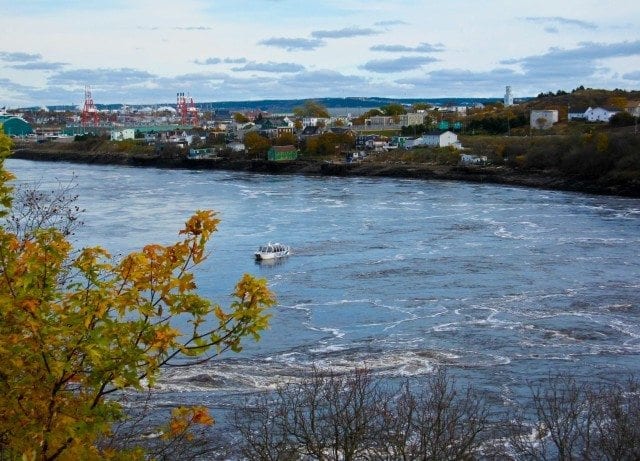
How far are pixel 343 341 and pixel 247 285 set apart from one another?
238 inches

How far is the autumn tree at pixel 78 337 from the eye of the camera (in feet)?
5.54

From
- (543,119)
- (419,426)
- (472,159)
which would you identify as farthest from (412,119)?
(419,426)

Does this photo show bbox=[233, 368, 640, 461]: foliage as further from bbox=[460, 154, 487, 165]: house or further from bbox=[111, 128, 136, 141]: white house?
bbox=[111, 128, 136, 141]: white house

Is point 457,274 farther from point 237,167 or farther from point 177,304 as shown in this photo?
point 237,167

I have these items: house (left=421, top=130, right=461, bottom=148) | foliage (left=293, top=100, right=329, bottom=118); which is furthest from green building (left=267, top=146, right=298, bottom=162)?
foliage (left=293, top=100, right=329, bottom=118)

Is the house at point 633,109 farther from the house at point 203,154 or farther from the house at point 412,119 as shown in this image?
the house at point 203,154

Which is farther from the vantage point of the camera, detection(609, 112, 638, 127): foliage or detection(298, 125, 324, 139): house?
detection(298, 125, 324, 139): house

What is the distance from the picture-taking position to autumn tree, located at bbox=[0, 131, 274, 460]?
169 centimetres

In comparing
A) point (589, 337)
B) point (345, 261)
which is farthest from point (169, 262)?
point (345, 261)

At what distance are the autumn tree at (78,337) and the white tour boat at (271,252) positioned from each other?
9.61 meters

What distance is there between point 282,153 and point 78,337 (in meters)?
30.8

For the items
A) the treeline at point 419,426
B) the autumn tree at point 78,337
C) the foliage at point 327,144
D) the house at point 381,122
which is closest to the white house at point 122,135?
the house at point 381,122

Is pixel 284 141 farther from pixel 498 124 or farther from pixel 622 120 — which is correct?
pixel 622 120

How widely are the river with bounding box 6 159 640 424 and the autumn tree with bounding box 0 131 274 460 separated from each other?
373 centimetres
